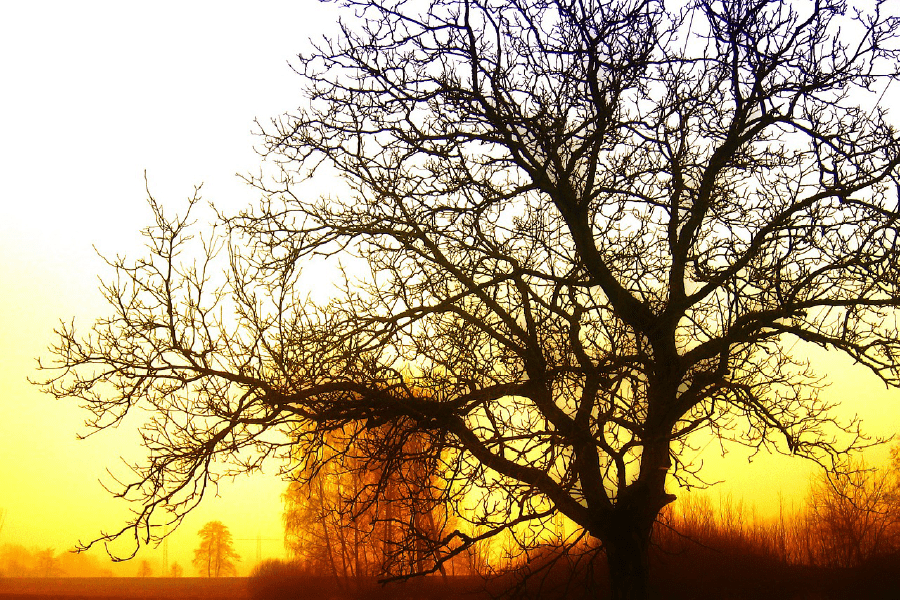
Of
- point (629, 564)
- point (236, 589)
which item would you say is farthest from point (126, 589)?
point (629, 564)

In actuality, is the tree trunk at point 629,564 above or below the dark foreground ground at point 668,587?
above

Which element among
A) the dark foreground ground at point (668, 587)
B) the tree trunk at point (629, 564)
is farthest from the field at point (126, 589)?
the tree trunk at point (629, 564)

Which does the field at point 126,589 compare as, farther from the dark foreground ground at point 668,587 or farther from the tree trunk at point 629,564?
the tree trunk at point 629,564

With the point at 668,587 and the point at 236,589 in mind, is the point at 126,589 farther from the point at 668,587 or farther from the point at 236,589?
the point at 668,587

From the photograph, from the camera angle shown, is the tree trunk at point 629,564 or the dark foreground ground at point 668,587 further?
the dark foreground ground at point 668,587

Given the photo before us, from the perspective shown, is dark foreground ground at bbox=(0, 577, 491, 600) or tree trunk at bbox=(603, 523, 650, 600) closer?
tree trunk at bbox=(603, 523, 650, 600)

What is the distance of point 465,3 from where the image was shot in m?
6.71

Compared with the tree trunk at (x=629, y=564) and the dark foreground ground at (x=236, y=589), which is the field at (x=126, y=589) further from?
the tree trunk at (x=629, y=564)

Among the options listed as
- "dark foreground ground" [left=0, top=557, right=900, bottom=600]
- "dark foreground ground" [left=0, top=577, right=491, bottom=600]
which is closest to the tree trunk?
"dark foreground ground" [left=0, top=557, right=900, bottom=600]

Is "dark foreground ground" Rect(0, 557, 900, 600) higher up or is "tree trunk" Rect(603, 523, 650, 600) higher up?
"tree trunk" Rect(603, 523, 650, 600)

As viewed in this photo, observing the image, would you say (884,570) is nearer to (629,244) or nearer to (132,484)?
(629,244)

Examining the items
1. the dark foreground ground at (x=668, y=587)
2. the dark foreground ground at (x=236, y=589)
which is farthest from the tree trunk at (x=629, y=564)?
the dark foreground ground at (x=236, y=589)

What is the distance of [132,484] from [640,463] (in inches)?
185

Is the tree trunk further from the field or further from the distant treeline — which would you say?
the field
